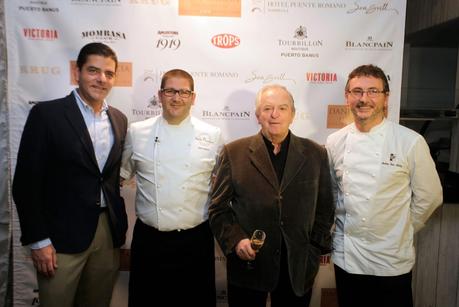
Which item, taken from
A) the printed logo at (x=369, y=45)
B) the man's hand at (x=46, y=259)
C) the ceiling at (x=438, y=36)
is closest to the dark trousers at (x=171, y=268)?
the man's hand at (x=46, y=259)

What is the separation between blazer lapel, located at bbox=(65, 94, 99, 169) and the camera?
1.77 metres

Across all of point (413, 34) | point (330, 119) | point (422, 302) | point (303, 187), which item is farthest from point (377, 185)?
point (413, 34)

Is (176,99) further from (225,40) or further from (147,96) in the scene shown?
(225,40)

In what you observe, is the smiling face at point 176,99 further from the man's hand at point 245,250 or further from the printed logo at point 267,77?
the man's hand at point 245,250

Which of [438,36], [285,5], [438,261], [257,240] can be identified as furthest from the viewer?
[438,36]

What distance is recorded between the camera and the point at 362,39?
2.42m

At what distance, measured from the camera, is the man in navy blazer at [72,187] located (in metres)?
1.71

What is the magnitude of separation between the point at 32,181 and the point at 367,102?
1646 mm

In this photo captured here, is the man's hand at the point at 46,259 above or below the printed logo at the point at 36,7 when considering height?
below

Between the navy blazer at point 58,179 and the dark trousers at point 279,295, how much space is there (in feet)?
2.62

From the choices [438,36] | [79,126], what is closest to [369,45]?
[438,36]

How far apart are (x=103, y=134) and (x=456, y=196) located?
2413mm

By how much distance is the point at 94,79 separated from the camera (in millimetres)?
1831

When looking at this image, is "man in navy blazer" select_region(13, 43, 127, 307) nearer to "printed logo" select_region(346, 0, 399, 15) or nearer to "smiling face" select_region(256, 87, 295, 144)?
"smiling face" select_region(256, 87, 295, 144)
